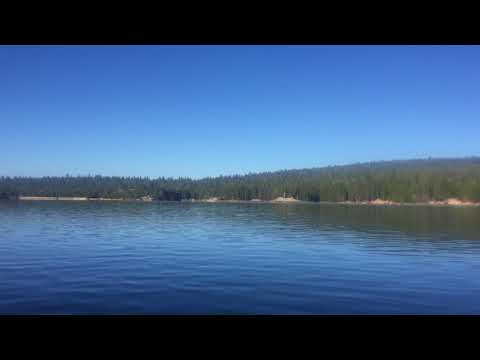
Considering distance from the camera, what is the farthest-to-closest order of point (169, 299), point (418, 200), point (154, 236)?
point (418, 200)
point (154, 236)
point (169, 299)

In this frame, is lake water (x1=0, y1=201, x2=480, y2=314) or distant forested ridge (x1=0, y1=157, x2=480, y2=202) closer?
lake water (x1=0, y1=201, x2=480, y2=314)

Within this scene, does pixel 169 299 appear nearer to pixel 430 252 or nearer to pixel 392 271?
pixel 392 271

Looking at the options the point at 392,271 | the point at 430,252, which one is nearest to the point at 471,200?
the point at 430,252

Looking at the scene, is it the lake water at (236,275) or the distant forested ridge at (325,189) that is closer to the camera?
the lake water at (236,275)

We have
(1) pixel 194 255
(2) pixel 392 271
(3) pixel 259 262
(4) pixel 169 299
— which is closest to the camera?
(4) pixel 169 299

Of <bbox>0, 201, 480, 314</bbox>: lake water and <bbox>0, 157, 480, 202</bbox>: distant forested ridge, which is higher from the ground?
<bbox>0, 157, 480, 202</bbox>: distant forested ridge

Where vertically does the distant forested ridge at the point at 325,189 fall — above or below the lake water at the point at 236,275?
above

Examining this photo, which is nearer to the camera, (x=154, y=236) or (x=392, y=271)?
(x=392, y=271)

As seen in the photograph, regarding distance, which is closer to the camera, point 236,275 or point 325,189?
point 236,275

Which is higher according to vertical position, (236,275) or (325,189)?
(325,189)
